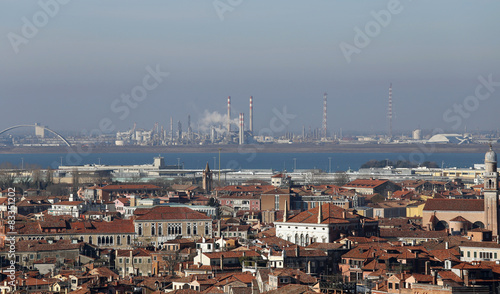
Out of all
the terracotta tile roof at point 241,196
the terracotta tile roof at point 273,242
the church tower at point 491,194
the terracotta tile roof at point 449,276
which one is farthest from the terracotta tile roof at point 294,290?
the terracotta tile roof at point 241,196

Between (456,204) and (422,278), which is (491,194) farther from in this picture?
(422,278)

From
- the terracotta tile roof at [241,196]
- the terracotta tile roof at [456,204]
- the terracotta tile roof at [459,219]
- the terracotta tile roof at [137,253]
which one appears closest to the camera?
the terracotta tile roof at [137,253]

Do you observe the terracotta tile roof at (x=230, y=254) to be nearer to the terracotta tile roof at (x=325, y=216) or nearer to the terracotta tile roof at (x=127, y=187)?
the terracotta tile roof at (x=325, y=216)

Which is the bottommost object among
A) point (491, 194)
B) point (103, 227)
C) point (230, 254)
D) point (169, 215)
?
point (103, 227)

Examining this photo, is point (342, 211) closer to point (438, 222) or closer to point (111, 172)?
point (438, 222)

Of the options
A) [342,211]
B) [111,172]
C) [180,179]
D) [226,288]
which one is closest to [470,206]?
[342,211]

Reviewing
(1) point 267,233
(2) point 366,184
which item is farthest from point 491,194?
(2) point 366,184
